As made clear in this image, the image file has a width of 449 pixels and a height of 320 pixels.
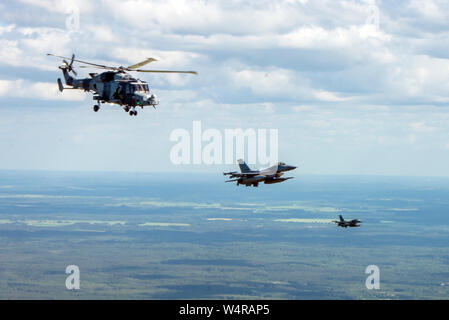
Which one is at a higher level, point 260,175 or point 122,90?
point 122,90

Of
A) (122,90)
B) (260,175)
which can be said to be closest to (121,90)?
(122,90)

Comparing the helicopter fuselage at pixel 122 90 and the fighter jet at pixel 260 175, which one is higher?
the helicopter fuselage at pixel 122 90

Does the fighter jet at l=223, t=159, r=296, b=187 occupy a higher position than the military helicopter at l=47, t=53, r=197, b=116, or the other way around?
the military helicopter at l=47, t=53, r=197, b=116

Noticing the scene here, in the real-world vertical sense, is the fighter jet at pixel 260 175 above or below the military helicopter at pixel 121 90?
below

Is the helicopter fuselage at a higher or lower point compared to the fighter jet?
higher

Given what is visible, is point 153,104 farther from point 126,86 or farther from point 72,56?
point 72,56

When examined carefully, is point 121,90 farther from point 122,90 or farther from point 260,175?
point 260,175
